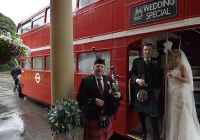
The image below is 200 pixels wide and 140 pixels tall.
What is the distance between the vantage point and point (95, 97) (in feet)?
7.11

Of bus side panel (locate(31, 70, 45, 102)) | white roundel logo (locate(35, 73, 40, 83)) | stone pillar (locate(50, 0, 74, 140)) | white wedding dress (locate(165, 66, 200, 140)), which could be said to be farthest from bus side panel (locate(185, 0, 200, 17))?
white roundel logo (locate(35, 73, 40, 83))

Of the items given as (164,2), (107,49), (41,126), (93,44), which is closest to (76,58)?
(93,44)

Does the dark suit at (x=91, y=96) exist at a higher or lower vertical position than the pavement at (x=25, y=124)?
higher

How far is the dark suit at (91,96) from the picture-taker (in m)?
2.12

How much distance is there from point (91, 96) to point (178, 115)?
1.67 m

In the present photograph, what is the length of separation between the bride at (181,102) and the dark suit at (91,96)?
127cm

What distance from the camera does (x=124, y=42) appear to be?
→ 3355 mm

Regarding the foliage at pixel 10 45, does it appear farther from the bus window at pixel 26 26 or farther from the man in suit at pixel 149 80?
the bus window at pixel 26 26

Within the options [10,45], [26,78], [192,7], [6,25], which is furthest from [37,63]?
[6,25]

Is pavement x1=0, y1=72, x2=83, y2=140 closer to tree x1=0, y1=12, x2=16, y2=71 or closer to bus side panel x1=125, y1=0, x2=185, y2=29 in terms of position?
bus side panel x1=125, y1=0, x2=185, y2=29

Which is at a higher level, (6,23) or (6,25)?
(6,23)

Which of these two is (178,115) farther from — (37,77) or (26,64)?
(26,64)

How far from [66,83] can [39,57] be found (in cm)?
504

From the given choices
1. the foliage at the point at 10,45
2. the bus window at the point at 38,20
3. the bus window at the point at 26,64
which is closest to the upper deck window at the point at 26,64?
the bus window at the point at 26,64
